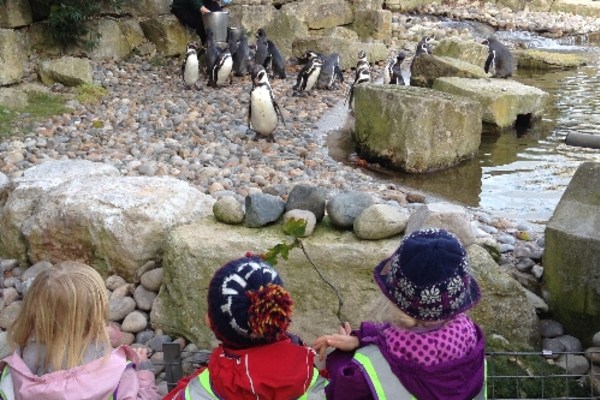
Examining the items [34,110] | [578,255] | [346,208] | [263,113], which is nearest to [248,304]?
[346,208]

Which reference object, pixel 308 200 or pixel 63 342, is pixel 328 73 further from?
pixel 63 342

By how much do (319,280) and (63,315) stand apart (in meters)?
1.62

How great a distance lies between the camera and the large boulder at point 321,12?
46.6ft

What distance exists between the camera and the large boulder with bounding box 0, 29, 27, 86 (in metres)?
8.55

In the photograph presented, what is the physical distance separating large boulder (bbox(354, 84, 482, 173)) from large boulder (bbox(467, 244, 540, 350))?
12.2 feet

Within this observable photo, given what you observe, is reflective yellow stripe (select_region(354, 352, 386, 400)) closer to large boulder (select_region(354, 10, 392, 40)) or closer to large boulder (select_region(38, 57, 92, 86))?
large boulder (select_region(38, 57, 92, 86))

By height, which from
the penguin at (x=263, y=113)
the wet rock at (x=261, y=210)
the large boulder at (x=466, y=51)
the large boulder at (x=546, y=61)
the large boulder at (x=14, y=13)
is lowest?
the large boulder at (x=546, y=61)

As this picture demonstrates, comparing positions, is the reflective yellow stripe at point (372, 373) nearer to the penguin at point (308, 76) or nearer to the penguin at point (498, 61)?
the penguin at point (308, 76)

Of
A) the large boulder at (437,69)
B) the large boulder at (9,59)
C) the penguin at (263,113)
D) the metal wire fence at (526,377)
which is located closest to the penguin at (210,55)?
the large boulder at (9,59)

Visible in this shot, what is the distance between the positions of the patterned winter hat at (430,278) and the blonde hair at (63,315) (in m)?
0.77

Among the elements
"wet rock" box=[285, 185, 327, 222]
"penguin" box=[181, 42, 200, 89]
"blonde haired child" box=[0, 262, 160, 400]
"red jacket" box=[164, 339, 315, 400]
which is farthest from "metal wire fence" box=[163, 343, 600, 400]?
"penguin" box=[181, 42, 200, 89]

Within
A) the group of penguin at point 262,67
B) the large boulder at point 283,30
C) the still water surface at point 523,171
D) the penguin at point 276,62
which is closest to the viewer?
the still water surface at point 523,171

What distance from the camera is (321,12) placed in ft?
48.5

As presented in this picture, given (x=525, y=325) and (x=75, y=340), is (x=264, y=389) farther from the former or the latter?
(x=525, y=325)
